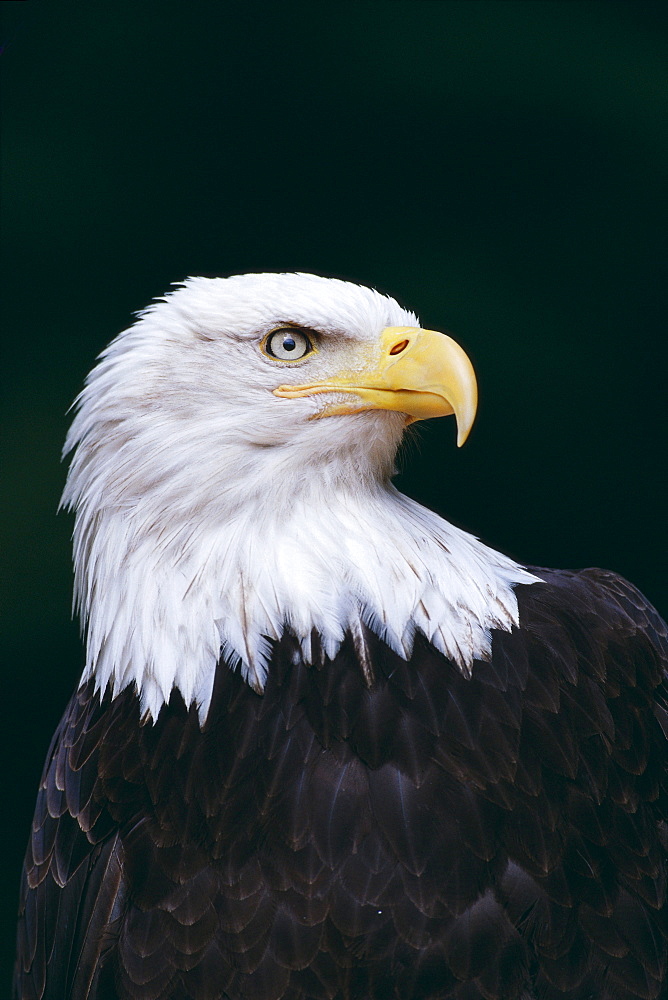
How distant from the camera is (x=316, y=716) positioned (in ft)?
5.43

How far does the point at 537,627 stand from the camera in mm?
1801

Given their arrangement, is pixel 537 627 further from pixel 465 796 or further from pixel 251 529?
pixel 251 529

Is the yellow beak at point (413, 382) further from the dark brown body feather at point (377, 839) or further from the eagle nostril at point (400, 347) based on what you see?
the dark brown body feather at point (377, 839)

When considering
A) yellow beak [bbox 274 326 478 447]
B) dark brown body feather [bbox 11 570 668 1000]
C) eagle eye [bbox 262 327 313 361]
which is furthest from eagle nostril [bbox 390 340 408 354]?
dark brown body feather [bbox 11 570 668 1000]

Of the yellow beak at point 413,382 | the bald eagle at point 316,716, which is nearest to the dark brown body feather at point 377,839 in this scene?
the bald eagle at point 316,716

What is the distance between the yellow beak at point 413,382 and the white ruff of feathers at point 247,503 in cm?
2

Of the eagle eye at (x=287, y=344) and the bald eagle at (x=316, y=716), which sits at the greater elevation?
the eagle eye at (x=287, y=344)

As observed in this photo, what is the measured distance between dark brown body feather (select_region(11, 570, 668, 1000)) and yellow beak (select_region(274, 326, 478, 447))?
1.31ft

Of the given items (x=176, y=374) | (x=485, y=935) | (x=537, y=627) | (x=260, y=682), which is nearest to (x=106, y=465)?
(x=176, y=374)

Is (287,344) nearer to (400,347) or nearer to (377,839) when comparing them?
(400,347)

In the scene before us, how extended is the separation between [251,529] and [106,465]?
0.28 metres

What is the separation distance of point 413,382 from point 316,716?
58 cm

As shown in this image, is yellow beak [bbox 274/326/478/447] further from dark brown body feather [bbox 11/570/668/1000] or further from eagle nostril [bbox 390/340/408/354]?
dark brown body feather [bbox 11/570/668/1000]

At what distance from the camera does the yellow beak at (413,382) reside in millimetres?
1574
